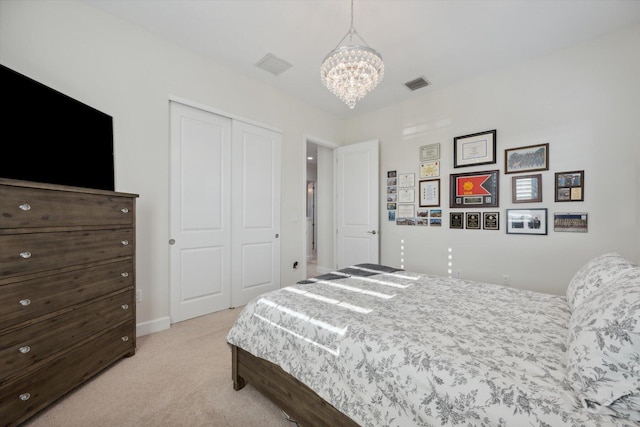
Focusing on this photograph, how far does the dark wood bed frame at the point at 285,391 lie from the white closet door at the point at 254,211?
1.65 meters

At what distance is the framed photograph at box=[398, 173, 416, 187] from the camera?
3.84m

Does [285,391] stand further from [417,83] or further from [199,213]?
[417,83]

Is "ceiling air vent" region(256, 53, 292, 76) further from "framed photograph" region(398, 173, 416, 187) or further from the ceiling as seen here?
"framed photograph" region(398, 173, 416, 187)

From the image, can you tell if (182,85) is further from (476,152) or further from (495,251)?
(495,251)

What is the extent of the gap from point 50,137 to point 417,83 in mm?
3805

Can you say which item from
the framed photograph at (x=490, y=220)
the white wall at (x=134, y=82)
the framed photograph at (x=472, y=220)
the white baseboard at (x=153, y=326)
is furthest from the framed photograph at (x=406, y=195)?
the white baseboard at (x=153, y=326)

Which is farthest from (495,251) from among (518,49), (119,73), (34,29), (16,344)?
(34,29)

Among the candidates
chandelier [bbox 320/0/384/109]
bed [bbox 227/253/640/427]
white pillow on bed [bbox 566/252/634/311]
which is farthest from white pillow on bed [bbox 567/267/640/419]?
chandelier [bbox 320/0/384/109]

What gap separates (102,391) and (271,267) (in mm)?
2114

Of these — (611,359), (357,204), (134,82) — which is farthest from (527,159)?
(134,82)

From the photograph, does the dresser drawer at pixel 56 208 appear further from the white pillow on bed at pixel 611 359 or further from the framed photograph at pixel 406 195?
the framed photograph at pixel 406 195

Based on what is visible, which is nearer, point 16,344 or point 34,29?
point 16,344

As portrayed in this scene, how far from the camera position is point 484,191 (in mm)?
3221

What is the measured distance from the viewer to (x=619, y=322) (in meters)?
0.78
